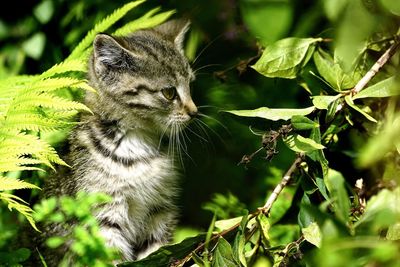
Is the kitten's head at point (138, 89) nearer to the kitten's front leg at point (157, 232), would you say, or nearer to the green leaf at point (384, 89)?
the kitten's front leg at point (157, 232)

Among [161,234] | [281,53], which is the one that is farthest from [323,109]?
[161,234]

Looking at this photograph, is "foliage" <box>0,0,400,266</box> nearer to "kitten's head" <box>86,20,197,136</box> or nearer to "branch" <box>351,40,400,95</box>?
"branch" <box>351,40,400,95</box>

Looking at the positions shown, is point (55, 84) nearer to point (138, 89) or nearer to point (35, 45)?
point (138, 89)

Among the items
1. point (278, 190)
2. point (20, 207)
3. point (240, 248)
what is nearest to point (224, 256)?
point (240, 248)

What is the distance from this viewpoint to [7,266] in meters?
2.71

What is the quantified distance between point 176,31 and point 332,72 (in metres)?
1.00

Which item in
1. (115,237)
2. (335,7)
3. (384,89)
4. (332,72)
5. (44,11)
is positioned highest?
(335,7)

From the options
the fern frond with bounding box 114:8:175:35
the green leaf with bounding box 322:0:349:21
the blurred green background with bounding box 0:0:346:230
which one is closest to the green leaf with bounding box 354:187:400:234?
the green leaf with bounding box 322:0:349:21

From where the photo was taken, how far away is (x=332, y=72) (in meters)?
2.63

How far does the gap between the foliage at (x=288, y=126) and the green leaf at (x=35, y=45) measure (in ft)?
2.30

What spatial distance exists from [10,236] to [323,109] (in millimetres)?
1731

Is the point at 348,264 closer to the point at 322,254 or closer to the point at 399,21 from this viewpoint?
the point at 322,254

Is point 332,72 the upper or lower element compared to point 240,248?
upper

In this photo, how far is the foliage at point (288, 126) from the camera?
1.59m
